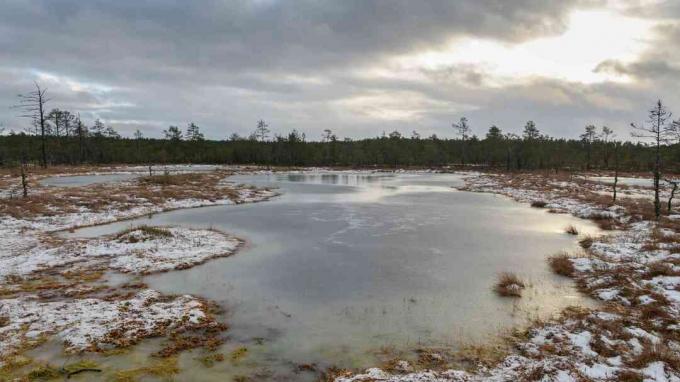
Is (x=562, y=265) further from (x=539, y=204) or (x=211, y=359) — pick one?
(x=539, y=204)

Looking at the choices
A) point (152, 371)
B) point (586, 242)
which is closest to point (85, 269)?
point (152, 371)

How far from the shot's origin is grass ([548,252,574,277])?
16.6 m

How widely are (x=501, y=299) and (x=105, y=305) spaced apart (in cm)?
1224

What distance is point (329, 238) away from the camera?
2338 centimetres

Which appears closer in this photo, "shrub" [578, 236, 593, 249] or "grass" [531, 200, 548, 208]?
"shrub" [578, 236, 593, 249]

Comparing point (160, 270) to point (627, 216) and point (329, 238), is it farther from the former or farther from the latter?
point (627, 216)

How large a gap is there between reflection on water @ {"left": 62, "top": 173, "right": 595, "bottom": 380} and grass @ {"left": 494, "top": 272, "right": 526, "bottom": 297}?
395 mm

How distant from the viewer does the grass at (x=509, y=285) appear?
1409 cm

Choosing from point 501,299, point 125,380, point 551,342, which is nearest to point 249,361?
point 125,380

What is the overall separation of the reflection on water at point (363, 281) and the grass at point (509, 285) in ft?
1.29

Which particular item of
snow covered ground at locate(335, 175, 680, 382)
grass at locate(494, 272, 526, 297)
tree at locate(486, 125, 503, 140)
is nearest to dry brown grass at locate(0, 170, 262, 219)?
grass at locate(494, 272, 526, 297)

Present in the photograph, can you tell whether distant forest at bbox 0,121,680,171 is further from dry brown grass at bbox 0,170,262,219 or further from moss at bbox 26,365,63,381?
moss at bbox 26,365,63,381

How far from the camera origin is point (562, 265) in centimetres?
1716

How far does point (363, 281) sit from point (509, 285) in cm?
510
